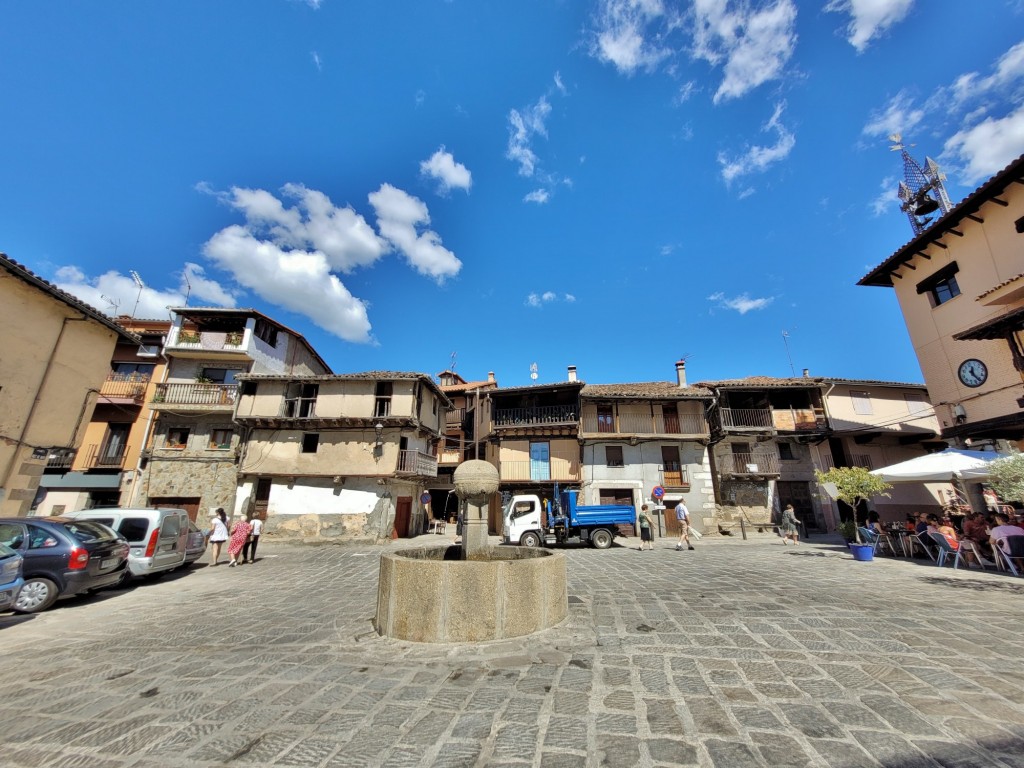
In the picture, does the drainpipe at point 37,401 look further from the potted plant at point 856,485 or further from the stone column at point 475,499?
the potted plant at point 856,485

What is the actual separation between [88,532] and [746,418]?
25.4 meters

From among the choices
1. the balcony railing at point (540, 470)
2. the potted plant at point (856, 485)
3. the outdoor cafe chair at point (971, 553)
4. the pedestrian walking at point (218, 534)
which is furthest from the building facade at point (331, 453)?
the outdoor cafe chair at point (971, 553)

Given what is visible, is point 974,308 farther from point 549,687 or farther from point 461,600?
point 461,600

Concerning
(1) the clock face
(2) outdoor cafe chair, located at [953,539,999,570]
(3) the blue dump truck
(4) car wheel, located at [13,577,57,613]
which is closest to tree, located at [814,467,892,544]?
(2) outdoor cafe chair, located at [953,539,999,570]

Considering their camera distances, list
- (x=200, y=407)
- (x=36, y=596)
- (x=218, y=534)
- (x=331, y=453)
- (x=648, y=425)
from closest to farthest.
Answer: (x=36, y=596) < (x=218, y=534) < (x=331, y=453) < (x=200, y=407) < (x=648, y=425)

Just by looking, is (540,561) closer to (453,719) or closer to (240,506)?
(453,719)

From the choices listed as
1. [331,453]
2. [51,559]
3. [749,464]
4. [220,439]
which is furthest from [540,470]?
[51,559]

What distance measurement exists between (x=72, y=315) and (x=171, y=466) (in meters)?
10.6

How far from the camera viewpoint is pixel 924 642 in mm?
4336

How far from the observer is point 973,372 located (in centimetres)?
1370

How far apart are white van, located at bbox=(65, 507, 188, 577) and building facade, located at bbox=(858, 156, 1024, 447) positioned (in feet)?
73.0

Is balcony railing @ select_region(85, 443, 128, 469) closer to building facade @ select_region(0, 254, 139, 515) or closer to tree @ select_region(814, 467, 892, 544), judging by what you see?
building facade @ select_region(0, 254, 139, 515)

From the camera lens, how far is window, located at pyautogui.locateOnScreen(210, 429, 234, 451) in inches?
782

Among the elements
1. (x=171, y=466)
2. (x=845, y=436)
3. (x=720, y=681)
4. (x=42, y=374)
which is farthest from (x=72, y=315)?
(x=845, y=436)
